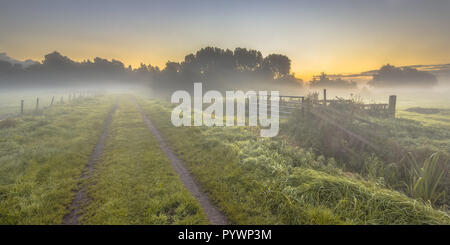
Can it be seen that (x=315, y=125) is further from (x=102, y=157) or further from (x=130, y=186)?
(x=102, y=157)

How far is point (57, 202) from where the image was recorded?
5.49 meters

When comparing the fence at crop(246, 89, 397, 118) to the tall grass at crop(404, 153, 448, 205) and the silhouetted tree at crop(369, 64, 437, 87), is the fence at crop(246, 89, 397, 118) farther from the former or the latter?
the silhouetted tree at crop(369, 64, 437, 87)

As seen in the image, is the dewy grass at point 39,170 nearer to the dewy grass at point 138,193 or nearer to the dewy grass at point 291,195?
the dewy grass at point 138,193

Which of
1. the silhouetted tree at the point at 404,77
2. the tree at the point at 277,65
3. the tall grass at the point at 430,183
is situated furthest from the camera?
the silhouetted tree at the point at 404,77

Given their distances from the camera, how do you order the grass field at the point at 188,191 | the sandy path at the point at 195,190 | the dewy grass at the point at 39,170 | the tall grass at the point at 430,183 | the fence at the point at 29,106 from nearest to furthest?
the grass field at the point at 188,191, the sandy path at the point at 195,190, the dewy grass at the point at 39,170, the tall grass at the point at 430,183, the fence at the point at 29,106

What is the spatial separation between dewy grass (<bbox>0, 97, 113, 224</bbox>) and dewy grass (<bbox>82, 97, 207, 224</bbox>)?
0.81 meters

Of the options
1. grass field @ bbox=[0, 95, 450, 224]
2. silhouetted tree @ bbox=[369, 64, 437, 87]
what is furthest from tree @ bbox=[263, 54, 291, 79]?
grass field @ bbox=[0, 95, 450, 224]

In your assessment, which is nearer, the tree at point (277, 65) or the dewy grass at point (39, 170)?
the dewy grass at point (39, 170)

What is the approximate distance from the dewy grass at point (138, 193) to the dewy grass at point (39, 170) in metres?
0.81

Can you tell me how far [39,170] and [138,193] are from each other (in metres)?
4.97

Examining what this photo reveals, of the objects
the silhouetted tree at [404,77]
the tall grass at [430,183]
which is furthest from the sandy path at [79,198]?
the silhouetted tree at [404,77]

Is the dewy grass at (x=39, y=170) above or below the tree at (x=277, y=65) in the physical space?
below

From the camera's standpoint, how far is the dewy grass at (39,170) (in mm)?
5004
